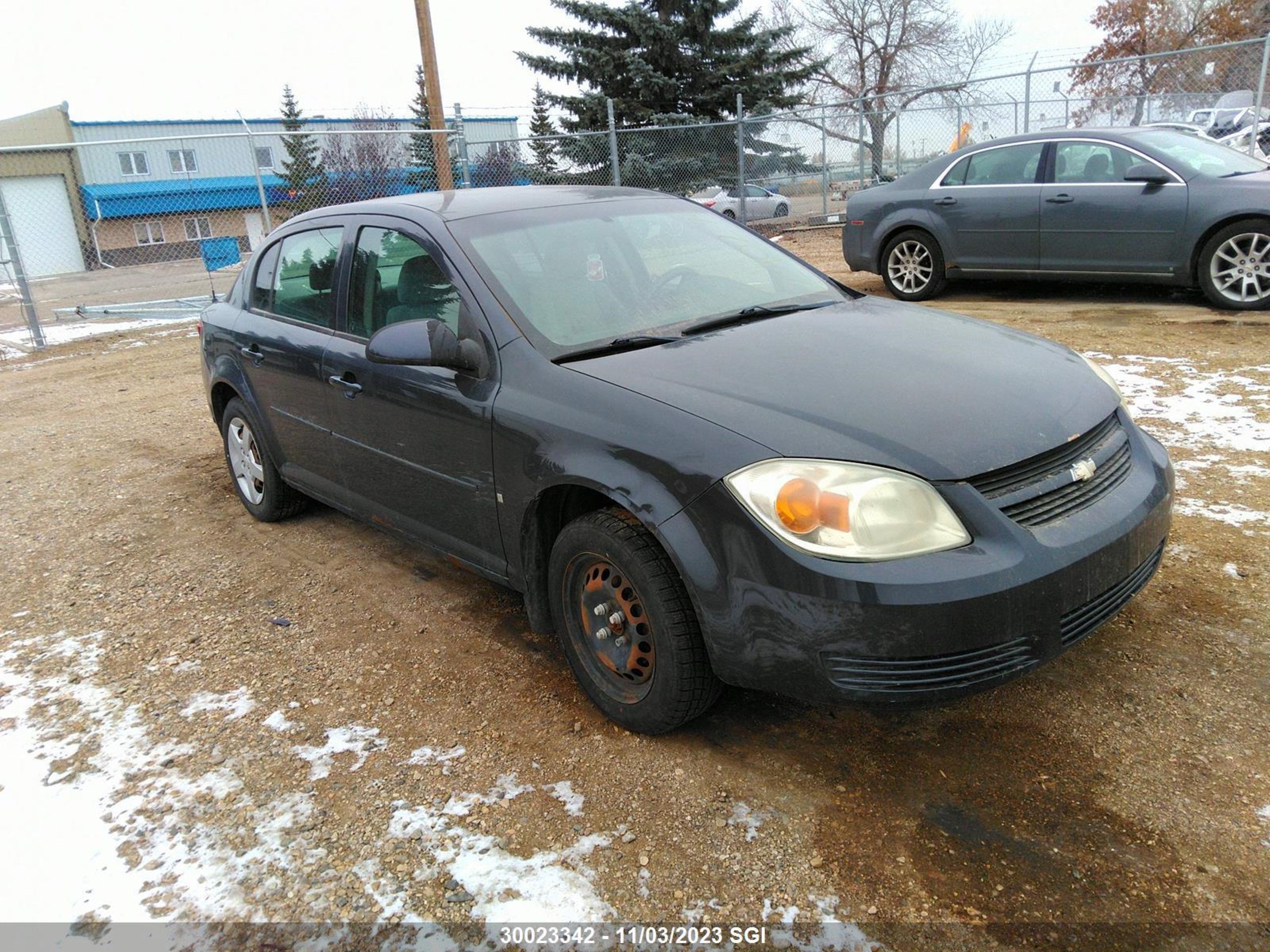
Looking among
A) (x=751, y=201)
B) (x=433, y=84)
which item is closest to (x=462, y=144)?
(x=433, y=84)

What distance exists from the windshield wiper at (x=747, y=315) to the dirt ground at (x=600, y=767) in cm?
130

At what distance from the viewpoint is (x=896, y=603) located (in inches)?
90.6

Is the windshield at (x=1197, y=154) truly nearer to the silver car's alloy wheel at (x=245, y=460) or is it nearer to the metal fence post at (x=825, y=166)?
the silver car's alloy wheel at (x=245, y=460)

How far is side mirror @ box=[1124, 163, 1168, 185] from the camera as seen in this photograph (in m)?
7.79

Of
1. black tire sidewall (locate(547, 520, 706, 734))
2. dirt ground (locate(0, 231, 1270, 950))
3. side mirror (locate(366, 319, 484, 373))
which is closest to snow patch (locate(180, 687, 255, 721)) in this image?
dirt ground (locate(0, 231, 1270, 950))

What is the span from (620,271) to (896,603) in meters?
1.81

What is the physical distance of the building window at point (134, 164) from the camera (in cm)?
4400

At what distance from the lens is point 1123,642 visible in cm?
321

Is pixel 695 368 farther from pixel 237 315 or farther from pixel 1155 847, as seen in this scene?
pixel 237 315

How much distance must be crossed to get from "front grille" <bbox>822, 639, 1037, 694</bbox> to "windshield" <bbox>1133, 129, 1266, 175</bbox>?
709cm

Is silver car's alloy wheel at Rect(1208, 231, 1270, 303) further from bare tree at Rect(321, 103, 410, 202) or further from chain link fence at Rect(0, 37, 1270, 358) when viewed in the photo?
bare tree at Rect(321, 103, 410, 202)

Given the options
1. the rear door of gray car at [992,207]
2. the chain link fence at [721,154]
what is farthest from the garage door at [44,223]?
the rear door of gray car at [992,207]

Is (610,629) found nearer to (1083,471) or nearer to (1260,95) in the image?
(1083,471)

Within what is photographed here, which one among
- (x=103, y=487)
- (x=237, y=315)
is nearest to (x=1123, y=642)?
(x=237, y=315)
